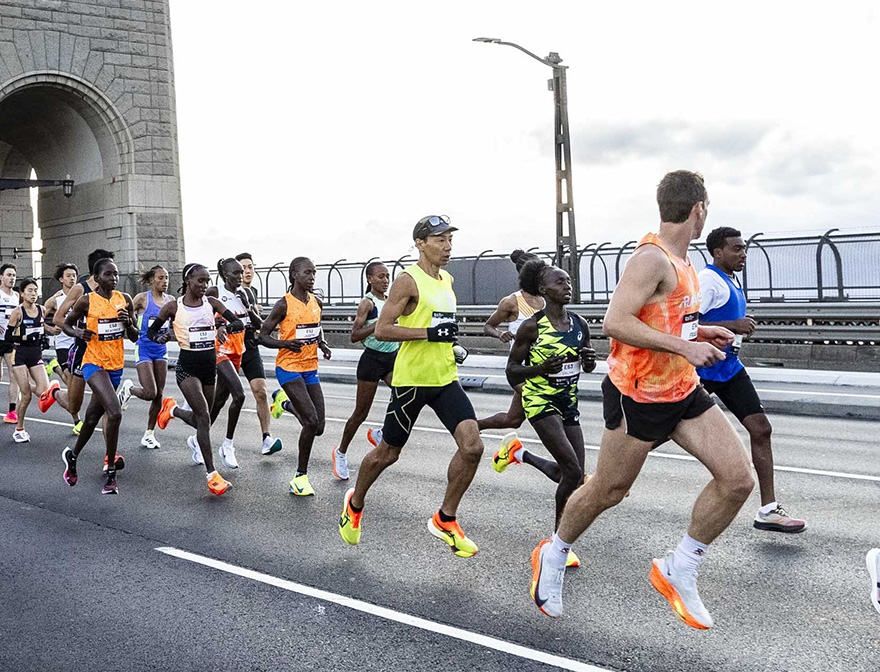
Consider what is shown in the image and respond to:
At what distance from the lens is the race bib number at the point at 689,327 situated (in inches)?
193

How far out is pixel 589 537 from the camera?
6.92 metres

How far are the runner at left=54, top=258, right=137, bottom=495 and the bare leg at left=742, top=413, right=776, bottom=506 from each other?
534 cm

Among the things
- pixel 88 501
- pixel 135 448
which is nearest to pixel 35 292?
pixel 135 448

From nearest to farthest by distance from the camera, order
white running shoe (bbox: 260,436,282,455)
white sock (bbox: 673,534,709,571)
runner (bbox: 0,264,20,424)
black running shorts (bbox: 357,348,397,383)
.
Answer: white sock (bbox: 673,534,709,571)
black running shorts (bbox: 357,348,397,383)
white running shoe (bbox: 260,436,282,455)
runner (bbox: 0,264,20,424)

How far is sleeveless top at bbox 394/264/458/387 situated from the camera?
6.32m

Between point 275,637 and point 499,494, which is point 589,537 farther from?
point 275,637

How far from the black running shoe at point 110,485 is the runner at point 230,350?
1177mm

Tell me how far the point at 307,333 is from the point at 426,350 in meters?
2.89

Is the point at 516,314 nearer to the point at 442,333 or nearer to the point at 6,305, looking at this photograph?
the point at 442,333

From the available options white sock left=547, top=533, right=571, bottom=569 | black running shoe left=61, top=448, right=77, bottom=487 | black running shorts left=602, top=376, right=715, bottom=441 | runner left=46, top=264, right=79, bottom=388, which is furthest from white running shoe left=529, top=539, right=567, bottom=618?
runner left=46, top=264, right=79, bottom=388

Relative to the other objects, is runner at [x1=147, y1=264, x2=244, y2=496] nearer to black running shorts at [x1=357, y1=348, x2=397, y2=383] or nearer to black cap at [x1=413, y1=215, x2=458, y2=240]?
black running shorts at [x1=357, y1=348, x2=397, y2=383]

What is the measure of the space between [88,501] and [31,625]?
3.32m

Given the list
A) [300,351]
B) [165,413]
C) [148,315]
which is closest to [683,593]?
[300,351]

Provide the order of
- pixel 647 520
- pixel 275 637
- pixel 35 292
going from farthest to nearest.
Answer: pixel 35 292 → pixel 647 520 → pixel 275 637
